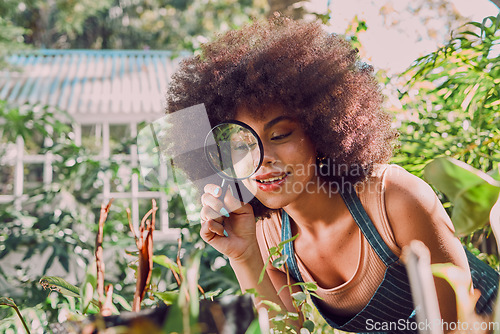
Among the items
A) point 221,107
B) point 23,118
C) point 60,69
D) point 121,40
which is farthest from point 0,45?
point 121,40

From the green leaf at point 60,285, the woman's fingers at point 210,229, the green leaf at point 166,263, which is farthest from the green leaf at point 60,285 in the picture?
the woman's fingers at point 210,229

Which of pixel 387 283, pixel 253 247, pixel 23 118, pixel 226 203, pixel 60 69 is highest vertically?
pixel 60 69

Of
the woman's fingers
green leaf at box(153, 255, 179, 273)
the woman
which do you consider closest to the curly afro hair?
the woman

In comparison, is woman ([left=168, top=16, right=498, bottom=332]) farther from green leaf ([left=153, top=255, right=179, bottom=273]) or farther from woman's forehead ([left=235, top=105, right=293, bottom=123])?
green leaf ([left=153, top=255, right=179, bottom=273])

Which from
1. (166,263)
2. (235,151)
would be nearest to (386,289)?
(235,151)

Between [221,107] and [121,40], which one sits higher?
[121,40]

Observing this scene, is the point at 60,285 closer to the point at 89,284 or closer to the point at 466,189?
the point at 89,284

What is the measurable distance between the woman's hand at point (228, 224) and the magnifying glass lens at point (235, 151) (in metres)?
0.06

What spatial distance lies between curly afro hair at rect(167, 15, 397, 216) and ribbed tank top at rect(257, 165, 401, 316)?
4 cm

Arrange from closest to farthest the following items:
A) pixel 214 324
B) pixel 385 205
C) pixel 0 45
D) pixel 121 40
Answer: pixel 214 324, pixel 385 205, pixel 0 45, pixel 121 40

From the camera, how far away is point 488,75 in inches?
39.4

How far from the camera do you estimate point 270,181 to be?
958mm

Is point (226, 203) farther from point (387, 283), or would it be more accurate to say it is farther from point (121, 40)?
point (121, 40)

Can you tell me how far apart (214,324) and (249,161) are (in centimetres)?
53
